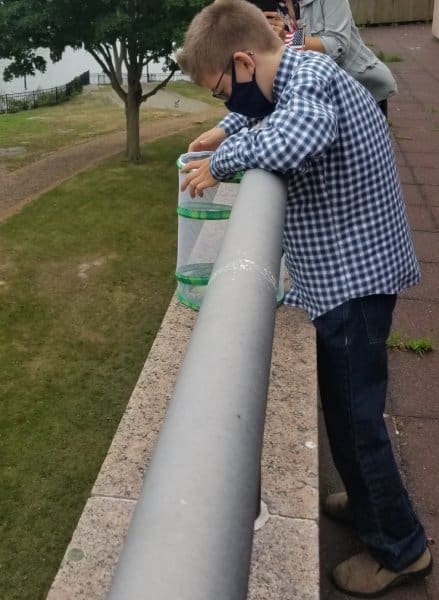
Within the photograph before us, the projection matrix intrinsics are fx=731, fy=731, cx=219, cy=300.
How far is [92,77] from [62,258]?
3895 cm

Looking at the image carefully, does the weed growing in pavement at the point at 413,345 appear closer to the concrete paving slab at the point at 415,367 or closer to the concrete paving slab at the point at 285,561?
the concrete paving slab at the point at 415,367

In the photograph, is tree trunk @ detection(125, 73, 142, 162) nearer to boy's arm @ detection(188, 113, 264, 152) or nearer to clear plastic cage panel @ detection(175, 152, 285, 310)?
clear plastic cage panel @ detection(175, 152, 285, 310)

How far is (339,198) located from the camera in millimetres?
1856

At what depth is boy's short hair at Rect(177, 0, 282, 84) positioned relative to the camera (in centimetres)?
168

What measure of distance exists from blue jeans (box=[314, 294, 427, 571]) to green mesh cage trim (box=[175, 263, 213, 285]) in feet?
3.42

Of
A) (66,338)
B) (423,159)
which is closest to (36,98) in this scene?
A: (66,338)

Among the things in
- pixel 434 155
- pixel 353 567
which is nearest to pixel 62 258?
pixel 434 155

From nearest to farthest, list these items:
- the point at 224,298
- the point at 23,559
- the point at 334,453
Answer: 1. the point at 224,298
2. the point at 334,453
3. the point at 23,559

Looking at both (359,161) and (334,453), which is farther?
(334,453)

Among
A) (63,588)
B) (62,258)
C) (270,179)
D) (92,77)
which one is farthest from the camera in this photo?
(92,77)

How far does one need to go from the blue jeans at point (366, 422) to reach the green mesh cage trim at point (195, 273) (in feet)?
3.42

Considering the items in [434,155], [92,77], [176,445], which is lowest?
[92,77]

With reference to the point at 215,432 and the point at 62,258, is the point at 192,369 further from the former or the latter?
the point at 62,258

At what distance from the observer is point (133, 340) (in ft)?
24.8
